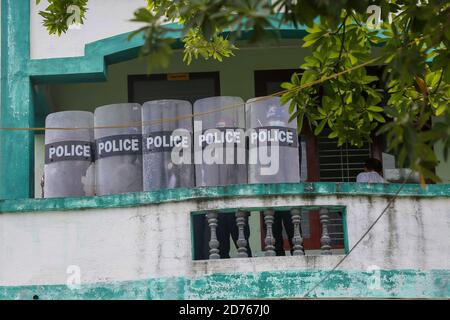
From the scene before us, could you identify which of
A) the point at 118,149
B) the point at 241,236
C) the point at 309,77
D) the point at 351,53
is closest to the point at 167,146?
the point at 118,149

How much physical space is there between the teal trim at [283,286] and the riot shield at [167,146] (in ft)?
3.67

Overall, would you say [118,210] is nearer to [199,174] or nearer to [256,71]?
[199,174]

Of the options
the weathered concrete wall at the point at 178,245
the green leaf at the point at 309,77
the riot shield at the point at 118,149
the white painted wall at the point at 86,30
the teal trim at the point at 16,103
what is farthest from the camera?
the white painted wall at the point at 86,30

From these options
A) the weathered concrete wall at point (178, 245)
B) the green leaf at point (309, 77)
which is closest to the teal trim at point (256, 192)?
the weathered concrete wall at point (178, 245)

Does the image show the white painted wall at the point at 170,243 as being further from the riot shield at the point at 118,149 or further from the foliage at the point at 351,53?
the foliage at the point at 351,53

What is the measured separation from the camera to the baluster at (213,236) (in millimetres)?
11281

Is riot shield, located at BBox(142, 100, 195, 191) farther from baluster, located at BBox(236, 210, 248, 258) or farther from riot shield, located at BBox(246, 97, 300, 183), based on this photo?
baluster, located at BBox(236, 210, 248, 258)

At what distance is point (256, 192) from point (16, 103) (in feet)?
9.31

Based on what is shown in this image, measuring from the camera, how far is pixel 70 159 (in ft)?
40.3

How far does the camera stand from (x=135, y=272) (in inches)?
448

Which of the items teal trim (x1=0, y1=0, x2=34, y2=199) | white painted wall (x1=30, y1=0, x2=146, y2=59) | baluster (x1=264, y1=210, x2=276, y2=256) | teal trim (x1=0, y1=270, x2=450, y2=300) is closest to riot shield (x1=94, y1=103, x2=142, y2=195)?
teal trim (x1=0, y1=0, x2=34, y2=199)

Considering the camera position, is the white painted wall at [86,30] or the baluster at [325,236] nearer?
the baluster at [325,236]

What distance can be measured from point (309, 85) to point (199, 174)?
2185mm
